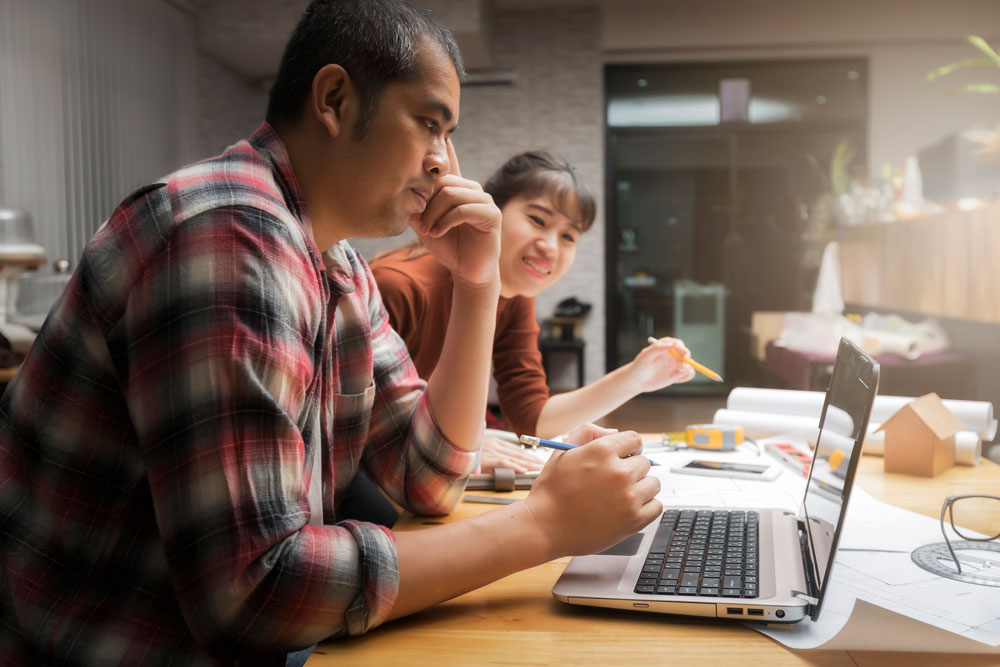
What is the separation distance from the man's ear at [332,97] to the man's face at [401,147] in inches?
0.8

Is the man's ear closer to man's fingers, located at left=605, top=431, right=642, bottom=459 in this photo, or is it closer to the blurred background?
man's fingers, located at left=605, top=431, right=642, bottom=459

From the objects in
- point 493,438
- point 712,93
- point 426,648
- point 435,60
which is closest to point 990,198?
point 493,438

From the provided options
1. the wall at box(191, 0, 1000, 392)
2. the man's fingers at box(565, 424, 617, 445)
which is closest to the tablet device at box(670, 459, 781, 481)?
the man's fingers at box(565, 424, 617, 445)

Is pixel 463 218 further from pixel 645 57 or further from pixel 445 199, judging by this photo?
pixel 645 57

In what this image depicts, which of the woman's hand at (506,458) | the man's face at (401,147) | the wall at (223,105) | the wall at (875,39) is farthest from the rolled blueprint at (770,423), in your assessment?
the wall at (875,39)

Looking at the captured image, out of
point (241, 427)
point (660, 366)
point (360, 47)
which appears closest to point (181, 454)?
point (241, 427)

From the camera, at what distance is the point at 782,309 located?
6.59 m

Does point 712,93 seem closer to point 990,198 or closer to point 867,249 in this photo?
point 867,249

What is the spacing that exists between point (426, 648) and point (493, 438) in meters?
0.79

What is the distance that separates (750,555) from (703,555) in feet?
0.17

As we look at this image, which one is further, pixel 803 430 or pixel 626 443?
pixel 803 430

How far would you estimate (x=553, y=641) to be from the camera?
2.34 ft

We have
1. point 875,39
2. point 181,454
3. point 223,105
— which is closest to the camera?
point 181,454

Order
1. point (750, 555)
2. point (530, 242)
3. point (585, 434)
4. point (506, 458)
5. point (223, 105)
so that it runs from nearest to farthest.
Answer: point (750, 555), point (585, 434), point (506, 458), point (530, 242), point (223, 105)
